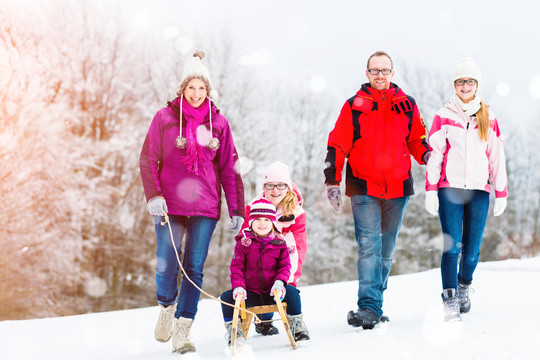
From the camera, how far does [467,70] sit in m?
4.43

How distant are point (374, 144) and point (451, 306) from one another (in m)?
1.38

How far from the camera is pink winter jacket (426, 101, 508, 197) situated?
14.1 feet

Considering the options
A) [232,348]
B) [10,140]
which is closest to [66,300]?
[10,140]

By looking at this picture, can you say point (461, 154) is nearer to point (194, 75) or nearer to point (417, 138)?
point (417, 138)

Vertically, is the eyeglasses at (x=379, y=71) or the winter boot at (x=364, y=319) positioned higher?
the eyeglasses at (x=379, y=71)

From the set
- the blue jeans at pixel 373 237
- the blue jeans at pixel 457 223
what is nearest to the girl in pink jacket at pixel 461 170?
the blue jeans at pixel 457 223

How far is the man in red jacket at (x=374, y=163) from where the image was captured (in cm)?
441

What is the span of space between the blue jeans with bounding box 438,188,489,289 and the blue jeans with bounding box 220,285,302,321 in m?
1.22

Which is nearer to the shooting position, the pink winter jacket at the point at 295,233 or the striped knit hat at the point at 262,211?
the striped knit hat at the point at 262,211

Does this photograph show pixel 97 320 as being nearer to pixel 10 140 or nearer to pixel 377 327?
pixel 377 327

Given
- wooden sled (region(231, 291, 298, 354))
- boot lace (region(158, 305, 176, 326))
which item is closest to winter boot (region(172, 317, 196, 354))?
boot lace (region(158, 305, 176, 326))

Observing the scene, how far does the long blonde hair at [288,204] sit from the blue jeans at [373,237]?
1.92 ft

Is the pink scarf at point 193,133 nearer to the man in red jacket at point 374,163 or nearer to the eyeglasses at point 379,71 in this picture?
the man in red jacket at point 374,163

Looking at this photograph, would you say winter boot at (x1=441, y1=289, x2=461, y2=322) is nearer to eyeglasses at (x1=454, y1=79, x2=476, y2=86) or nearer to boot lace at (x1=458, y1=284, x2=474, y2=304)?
boot lace at (x1=458, y1=284, x2=474, y2=304)
